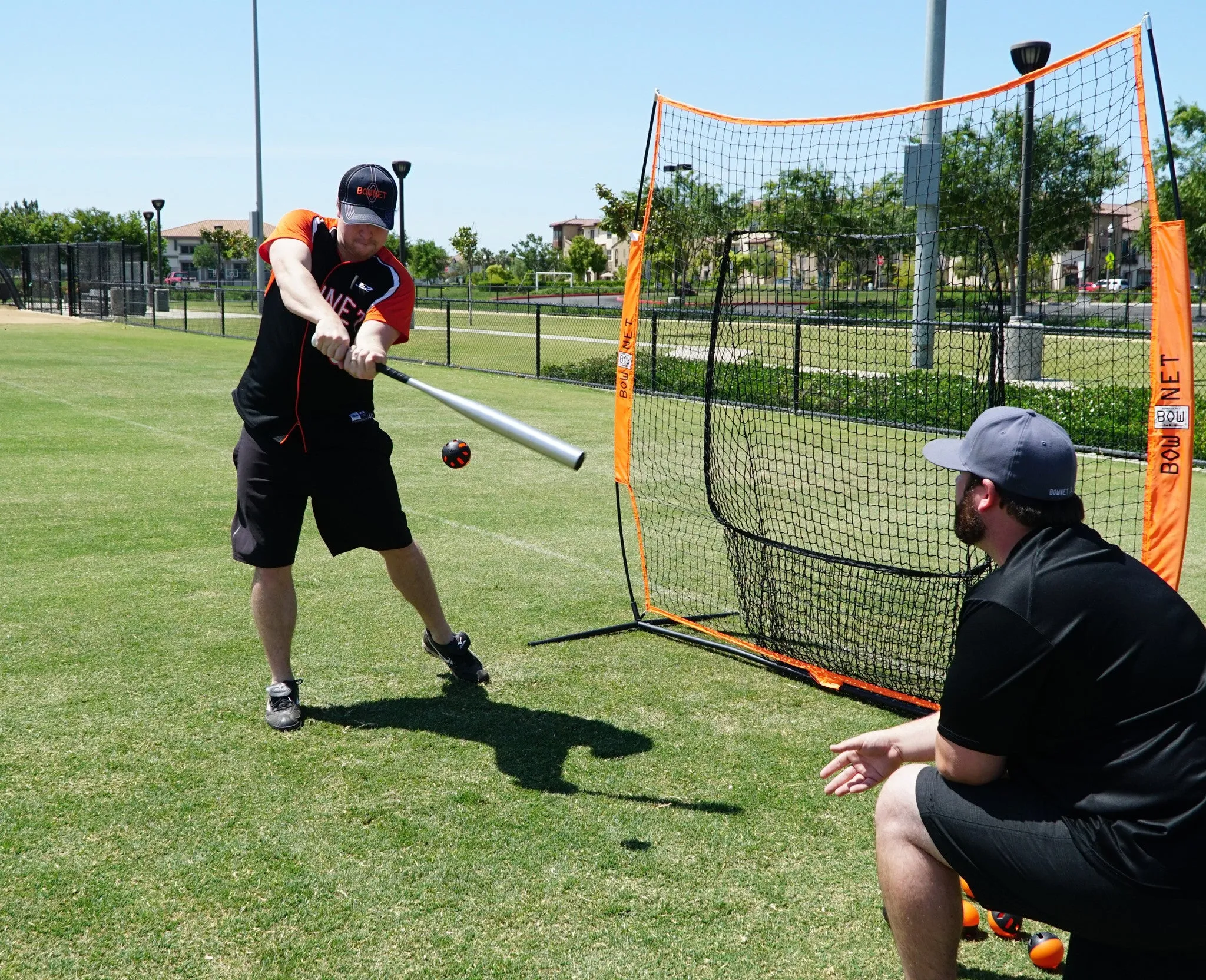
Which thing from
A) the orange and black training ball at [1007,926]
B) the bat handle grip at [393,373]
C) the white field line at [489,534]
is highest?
the bat handle grip at [393,373]

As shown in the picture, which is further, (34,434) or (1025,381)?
(1025,381)

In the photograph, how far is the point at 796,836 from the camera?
3.64 metres

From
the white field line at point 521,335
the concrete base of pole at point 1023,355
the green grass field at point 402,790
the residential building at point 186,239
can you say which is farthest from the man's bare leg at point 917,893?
the residential building at point 186,239

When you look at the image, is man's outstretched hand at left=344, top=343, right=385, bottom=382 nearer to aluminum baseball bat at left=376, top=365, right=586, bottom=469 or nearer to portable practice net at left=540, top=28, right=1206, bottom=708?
aluminum baseball bat at left=376, top=365, right=586, bottom=469

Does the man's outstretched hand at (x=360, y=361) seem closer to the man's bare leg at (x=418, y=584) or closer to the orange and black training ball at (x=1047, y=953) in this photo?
the man's bare leg at (x=418, y=584)

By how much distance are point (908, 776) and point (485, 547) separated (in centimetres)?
500

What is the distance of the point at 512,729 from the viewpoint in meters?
4.46

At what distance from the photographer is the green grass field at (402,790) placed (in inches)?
119

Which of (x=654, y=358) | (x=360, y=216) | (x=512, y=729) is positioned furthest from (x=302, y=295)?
(x=654, y=358)

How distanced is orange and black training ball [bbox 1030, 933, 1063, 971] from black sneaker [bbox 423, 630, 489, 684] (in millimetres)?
2566

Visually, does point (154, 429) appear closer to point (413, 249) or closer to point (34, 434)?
point (34, 434)

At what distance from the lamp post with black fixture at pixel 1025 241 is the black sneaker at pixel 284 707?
11.3 feet

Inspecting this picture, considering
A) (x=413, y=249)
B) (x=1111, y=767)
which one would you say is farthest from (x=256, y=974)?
(x=413, y=249)

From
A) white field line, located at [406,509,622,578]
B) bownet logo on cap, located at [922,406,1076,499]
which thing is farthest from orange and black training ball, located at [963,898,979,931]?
white field line, located at [406,509,622,578]
